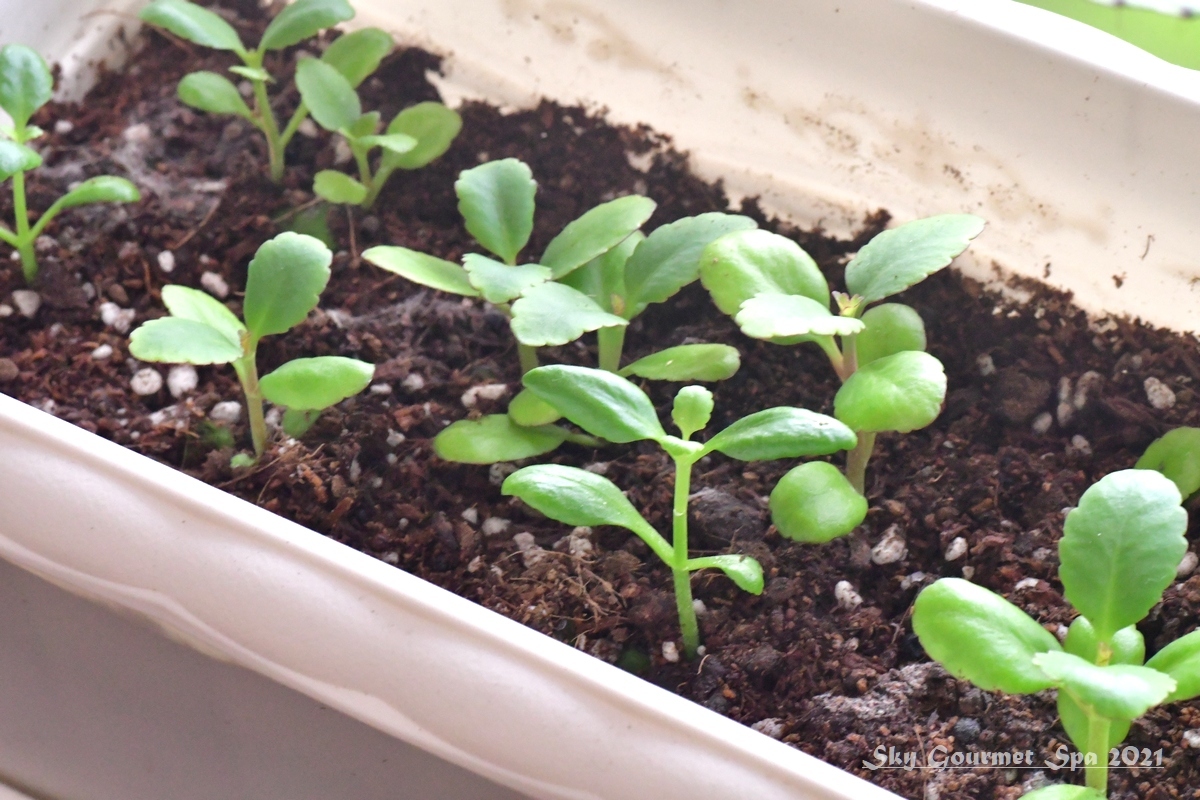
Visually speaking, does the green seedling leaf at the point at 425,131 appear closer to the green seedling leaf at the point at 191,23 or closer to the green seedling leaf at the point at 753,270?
the green seedling leaf at the point at 191,23

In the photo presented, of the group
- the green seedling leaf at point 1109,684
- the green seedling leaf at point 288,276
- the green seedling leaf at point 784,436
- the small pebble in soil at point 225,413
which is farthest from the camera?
the small pebble in soil at point 225,413

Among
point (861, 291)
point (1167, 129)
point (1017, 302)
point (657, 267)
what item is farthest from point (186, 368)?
point (1167, 129)

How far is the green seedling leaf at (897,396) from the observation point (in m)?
0.68

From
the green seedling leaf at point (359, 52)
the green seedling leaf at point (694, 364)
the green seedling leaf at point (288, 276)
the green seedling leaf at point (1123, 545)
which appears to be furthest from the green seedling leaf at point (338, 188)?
the green seedling leaf at point (1123, 545)

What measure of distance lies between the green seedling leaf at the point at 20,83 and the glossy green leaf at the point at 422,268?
30cm

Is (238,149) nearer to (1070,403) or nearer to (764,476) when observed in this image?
(764,476)

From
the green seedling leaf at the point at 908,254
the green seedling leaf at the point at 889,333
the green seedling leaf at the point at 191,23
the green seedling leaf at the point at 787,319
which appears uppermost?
the green seedling leaf at the point at 191,23

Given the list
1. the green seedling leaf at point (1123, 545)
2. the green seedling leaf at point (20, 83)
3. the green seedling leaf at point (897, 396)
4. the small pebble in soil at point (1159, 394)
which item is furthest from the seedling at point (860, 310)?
the green seedling leaf at point (20, 83)

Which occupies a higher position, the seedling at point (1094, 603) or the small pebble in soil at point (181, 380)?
the seedling at point (1094, 603)

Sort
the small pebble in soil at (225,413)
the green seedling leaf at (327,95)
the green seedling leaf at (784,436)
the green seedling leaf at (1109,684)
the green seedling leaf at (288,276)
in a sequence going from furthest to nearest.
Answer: the green seedling leaf at (327,95) < the small pebble in soil at (225,413) < the green seedling leaf at (288,276) < the green seedling leaf at (784,436) < the green seedling leaf at (1109,684)

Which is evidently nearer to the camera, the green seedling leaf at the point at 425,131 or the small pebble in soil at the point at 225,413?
the small pebble in soil at the point at 225,413

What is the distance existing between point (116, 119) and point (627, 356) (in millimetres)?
581

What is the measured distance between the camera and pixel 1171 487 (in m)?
0.59

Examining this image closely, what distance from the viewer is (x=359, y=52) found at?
3.33 feet
